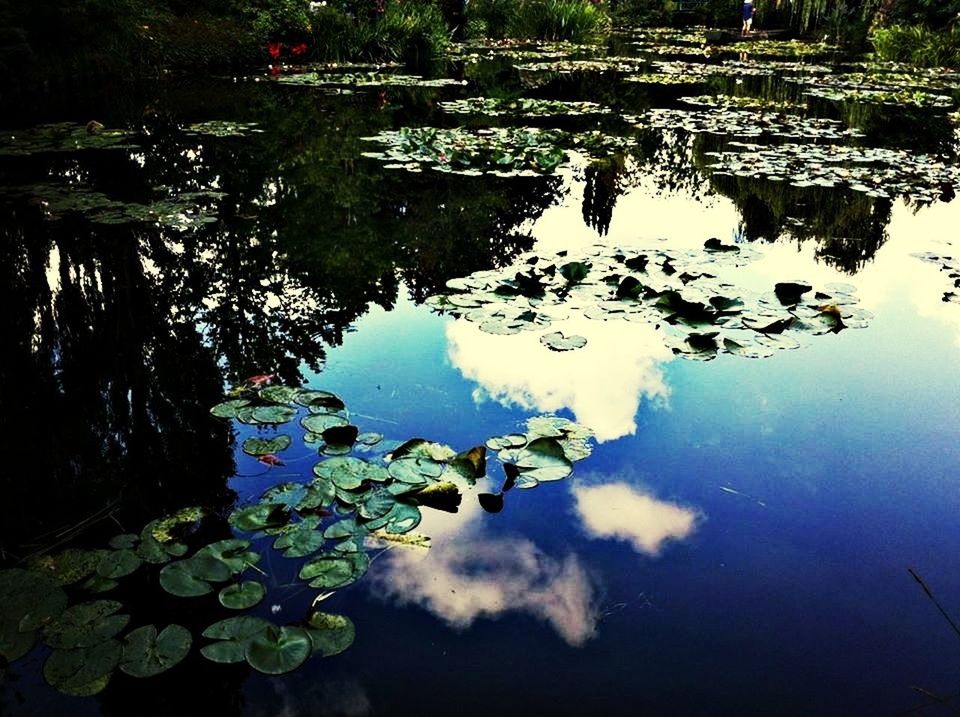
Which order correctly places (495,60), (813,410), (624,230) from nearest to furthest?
(813,410)
(624,230)
(495,60)

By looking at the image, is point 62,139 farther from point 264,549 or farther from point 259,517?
point 264,549

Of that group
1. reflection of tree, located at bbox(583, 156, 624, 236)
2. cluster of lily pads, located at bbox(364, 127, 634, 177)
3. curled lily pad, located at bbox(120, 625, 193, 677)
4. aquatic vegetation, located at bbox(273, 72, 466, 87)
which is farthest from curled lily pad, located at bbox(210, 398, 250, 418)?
aquatic vegetation, located at bbox(273, 72, 466, 87)

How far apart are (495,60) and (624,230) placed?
13.0m

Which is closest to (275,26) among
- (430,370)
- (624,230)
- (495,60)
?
(495,60)

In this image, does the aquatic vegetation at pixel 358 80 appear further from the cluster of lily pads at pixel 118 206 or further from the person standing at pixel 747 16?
the person standing at pixel 747 16

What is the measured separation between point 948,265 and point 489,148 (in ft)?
14.1

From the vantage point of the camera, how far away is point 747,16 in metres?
24.5

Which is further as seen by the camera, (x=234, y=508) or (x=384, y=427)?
(x=384, y=427)

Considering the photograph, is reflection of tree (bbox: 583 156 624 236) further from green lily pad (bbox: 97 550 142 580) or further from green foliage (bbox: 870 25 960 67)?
green foliage (bbox: 870 25 960 67)

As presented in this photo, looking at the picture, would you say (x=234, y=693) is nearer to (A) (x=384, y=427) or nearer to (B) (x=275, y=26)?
(A) (x=384, y=427)

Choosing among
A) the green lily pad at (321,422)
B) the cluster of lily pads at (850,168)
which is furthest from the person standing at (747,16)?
the green lily pad at (321,422)

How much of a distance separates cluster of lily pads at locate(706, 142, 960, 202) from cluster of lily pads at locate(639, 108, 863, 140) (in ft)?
2.33

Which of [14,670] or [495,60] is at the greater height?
[495,60]

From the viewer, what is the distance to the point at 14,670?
1.59m
